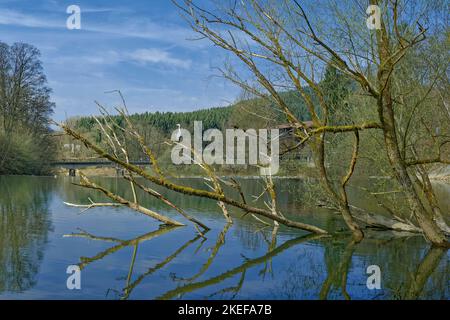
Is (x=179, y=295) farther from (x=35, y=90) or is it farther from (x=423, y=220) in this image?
(x=35, y=90)

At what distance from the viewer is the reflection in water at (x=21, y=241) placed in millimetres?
6922

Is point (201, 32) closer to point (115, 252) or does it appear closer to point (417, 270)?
point (115, 252)

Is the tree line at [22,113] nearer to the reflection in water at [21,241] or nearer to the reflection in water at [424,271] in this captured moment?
the reflection in water at [21,241]

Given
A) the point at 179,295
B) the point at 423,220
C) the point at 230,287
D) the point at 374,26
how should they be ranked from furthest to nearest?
the point at 423,220, the point at 374,26, the point at 230,287, the point at 179,295

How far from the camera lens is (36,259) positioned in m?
8.27

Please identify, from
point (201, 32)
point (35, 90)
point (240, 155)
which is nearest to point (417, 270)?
point (201, 32)

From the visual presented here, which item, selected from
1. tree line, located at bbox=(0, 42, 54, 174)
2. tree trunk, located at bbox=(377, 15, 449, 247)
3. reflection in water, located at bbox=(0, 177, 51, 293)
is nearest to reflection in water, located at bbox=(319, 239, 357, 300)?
tree trunk, located at bbox=(377, 15, 449, 247)

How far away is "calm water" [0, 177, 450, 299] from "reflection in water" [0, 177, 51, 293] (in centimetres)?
2

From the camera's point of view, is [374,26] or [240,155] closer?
[374,26]

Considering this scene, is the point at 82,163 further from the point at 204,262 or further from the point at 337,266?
the point at 337,266
